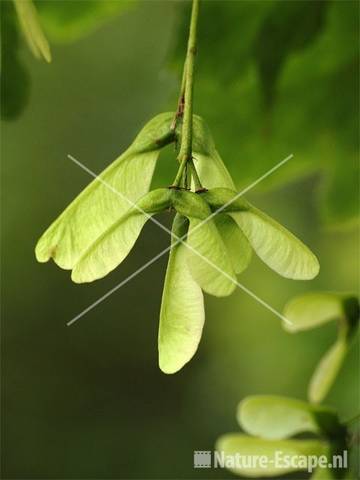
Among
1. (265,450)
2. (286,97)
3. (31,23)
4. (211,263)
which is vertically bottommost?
(265,450)

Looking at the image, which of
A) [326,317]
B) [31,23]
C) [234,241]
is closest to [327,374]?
[326,317]

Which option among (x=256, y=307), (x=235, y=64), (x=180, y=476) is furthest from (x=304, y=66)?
A: (x=180, y=476)

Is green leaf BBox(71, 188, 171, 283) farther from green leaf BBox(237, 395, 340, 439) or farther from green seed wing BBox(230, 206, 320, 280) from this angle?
green leaf BBox(237, 395, 340, 439)

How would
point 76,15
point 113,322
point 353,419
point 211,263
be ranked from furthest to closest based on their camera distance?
point 113,322 → point 76,15 → point 353,419 → point 211,263

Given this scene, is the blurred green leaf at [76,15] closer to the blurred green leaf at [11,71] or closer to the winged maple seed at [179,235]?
the blurred green leaf at [11,71]

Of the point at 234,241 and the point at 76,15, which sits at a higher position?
the point at 76,15

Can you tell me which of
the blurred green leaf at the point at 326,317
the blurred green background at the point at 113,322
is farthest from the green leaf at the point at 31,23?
the blurred green background at the point at 113,322

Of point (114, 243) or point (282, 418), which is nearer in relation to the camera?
point (114, 243)

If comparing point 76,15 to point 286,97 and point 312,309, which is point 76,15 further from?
point 312,309
